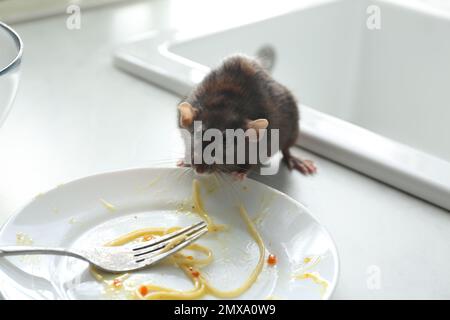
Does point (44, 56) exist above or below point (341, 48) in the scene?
above

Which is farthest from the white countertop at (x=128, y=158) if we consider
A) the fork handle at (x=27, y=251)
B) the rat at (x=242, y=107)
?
the fork handle at (x=27, y=251)

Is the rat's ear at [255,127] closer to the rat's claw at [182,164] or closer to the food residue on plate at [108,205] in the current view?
the rat's claw at [182,164]

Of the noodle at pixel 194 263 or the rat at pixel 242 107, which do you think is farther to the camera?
the rat at pixel 242 107

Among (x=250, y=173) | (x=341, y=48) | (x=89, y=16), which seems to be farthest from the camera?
(x=341, y=48)

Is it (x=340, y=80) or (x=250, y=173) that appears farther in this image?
(x=340, y=80)

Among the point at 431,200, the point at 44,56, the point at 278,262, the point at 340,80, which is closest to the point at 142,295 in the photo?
the point at 278,262

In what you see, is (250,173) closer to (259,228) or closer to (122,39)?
(259,228)

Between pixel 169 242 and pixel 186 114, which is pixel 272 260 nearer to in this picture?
pixel 169 242
